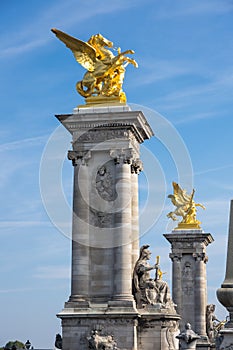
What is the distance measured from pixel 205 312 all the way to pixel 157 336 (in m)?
21.8

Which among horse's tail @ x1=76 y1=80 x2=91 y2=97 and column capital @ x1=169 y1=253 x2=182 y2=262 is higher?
horse's tail @ x1=76 y1=80 x2=91 y2=97

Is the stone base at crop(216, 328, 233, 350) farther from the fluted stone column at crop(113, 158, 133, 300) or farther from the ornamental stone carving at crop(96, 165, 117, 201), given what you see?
the ornamental stone carving at crop(96, 165, 117, 201)

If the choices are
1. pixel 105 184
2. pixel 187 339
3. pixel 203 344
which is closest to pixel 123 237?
pixel 105 184

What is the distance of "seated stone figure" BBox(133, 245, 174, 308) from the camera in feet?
111

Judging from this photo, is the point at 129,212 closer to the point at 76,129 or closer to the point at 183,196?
the point at 76,129

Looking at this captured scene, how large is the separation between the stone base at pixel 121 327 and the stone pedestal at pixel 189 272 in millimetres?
20196

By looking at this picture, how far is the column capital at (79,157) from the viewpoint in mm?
34625

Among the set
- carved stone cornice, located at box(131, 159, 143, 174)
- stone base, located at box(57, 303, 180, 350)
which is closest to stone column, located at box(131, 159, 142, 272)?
carved stone cornice, located at box(131, 159, 143, 174)

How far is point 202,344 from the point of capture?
52.8 metres

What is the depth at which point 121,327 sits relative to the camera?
32375 mm

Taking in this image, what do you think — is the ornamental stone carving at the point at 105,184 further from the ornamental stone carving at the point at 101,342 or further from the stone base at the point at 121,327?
the ornamental stone carving at the point at 101,342

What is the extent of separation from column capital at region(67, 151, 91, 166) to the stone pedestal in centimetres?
2077

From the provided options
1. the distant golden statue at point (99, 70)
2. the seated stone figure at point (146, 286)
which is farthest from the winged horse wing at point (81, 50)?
the seated stone figure at point (146, 286)

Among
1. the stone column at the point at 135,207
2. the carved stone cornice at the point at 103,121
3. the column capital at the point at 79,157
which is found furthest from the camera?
the stone column at the point at 135,207
